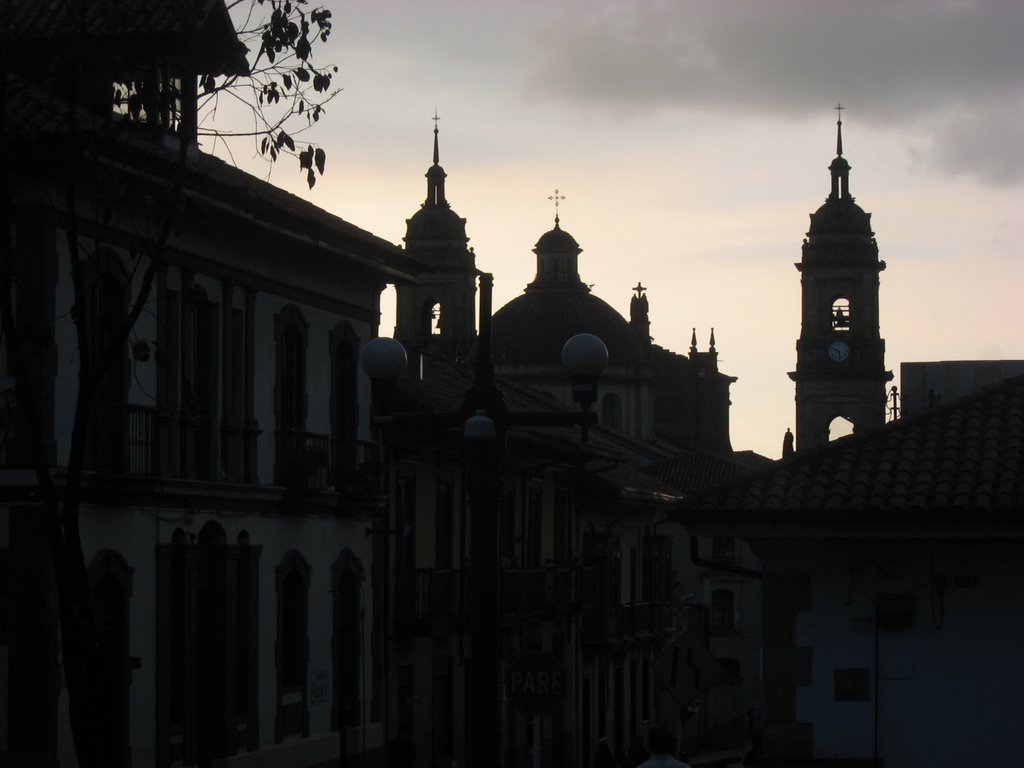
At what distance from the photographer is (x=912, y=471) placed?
63.7 feet

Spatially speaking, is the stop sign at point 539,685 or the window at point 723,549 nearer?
the stop sign at point 539,685

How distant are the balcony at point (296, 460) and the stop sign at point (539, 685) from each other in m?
11.4

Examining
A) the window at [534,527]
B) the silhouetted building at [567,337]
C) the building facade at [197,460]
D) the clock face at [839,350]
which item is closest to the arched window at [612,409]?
the silhouetted building at [567,337]

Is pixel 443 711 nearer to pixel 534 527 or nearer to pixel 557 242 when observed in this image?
pixel 534 527

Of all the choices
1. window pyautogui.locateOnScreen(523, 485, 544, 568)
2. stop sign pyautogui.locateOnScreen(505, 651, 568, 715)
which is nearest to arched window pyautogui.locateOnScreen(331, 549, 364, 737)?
window pyautogui.locateOnScreen(523, 485, 544, 568)

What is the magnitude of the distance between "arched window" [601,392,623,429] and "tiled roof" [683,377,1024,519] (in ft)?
256

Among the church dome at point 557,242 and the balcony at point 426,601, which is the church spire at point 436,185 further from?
the balcony at point 426,601

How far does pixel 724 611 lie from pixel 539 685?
59994mm

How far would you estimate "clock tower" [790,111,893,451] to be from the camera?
10619cm

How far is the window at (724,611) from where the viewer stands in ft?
254

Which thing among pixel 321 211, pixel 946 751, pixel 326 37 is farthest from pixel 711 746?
pixel 326 37

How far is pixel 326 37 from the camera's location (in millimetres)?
16047

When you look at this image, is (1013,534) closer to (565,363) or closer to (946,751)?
(946,751)

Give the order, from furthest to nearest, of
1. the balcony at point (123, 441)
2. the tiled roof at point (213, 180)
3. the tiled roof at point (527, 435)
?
1. the tiled roof at point (527, 435)
2. the balcony at point (123, 441)
3. the tiled roof at point (213, 180)
